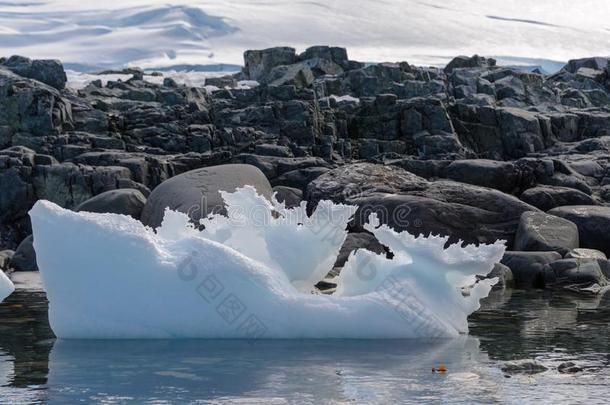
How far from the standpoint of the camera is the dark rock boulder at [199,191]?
22.6 meters

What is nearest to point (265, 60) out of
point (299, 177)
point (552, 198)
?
point (299, 177)

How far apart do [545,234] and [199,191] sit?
7.67m

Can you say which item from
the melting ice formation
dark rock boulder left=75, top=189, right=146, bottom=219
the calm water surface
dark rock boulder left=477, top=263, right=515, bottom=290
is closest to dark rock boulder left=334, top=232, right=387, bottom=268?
dark rock boulder left=477, top=263, right=515, bottom=290

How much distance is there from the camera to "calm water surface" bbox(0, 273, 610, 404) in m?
9.68

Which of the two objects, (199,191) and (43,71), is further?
(43,71)

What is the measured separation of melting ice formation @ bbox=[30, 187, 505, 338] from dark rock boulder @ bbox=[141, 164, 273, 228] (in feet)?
30.4

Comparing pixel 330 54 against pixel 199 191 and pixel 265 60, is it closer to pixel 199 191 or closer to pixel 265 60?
pixel 265 60

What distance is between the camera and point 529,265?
20.2 metres

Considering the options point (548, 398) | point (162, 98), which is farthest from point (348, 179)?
point (162, 98)

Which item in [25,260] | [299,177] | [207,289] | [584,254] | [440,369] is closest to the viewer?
[440,369]

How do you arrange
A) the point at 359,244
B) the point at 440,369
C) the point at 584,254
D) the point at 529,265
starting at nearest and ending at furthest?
the point at 440,369, the point at 529,265, the point at 584,254, the point at 359,244

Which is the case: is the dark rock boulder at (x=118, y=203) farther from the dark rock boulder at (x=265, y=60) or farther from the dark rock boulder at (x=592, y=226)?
the dark rock boulder at (x=265, y=60)

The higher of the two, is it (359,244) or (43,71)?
(43,71)

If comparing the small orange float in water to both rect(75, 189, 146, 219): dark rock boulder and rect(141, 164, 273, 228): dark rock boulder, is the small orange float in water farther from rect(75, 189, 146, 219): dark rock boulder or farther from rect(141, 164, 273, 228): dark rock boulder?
rect(75, 189, 146, 219): dark rock boulder
